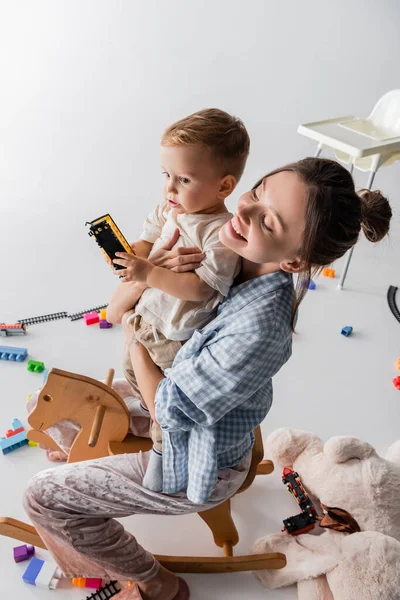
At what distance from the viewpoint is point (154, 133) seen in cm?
296

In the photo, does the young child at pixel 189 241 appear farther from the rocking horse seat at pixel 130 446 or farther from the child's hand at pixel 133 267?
the rocking horse seat at pixel 130 446

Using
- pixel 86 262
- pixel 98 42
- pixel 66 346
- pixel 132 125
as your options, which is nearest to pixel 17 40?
pixel 98 42

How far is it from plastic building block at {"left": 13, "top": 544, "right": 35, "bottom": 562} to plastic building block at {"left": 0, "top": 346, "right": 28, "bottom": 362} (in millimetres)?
654

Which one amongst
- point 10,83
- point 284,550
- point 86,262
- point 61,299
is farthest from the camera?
point 10,83

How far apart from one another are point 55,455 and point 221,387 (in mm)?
744

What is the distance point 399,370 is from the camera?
2.00 m

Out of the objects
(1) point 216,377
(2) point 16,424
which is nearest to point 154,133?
(2) point 16,424

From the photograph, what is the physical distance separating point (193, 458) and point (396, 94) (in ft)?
6.85

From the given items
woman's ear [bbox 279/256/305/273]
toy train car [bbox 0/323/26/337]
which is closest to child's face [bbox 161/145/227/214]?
woman's ear [bbox 279/256/305/273]

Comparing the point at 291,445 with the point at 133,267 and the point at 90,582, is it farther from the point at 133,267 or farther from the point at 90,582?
the point at 133,267

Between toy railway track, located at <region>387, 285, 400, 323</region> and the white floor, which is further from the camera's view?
toy railway track, located at <region>387, 285, 400, 323</region>

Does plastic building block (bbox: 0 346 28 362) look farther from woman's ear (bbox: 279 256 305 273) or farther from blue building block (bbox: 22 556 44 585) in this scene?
woman's ear (bbox: 279 256 305 273)

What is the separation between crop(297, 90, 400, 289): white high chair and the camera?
7.04 feet

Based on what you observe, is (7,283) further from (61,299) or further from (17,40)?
(17,40)
